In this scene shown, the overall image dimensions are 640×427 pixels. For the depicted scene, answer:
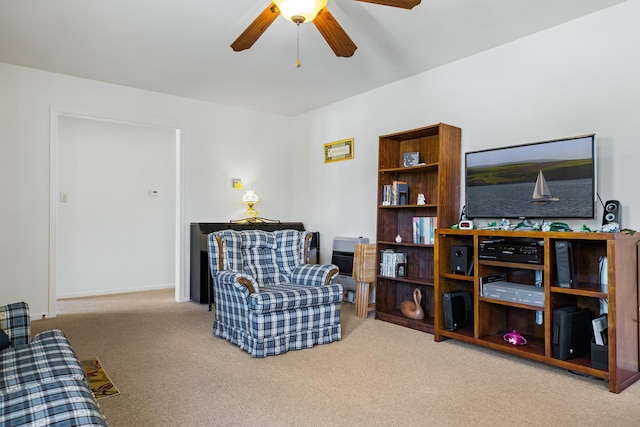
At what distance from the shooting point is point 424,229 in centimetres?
388

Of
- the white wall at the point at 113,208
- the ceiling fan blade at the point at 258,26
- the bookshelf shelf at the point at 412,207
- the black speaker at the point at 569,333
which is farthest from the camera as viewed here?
the white wall at the point at 113,208

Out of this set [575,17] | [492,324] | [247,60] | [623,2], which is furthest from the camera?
[247,60]

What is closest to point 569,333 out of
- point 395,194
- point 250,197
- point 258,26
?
point 395,194

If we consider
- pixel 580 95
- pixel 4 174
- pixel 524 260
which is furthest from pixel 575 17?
pixel 4 174

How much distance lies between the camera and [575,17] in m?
3.08

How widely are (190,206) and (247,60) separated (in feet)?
6.76

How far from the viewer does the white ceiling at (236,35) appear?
9.73ft

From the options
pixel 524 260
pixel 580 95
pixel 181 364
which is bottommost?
pixel 181 364

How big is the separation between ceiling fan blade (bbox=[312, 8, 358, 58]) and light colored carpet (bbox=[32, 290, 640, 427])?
2.10 m

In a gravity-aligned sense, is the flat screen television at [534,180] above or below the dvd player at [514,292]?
above

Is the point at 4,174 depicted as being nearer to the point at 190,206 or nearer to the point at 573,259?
the point at 190,206

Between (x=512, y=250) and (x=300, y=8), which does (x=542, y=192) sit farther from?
(x=300, y=8)

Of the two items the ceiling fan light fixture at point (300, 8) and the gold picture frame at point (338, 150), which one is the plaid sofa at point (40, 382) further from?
the gold picture frame at point (338, 150)

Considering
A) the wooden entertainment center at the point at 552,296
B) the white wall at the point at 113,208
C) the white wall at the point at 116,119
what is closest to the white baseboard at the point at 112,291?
the white wall at the point at 113,208
